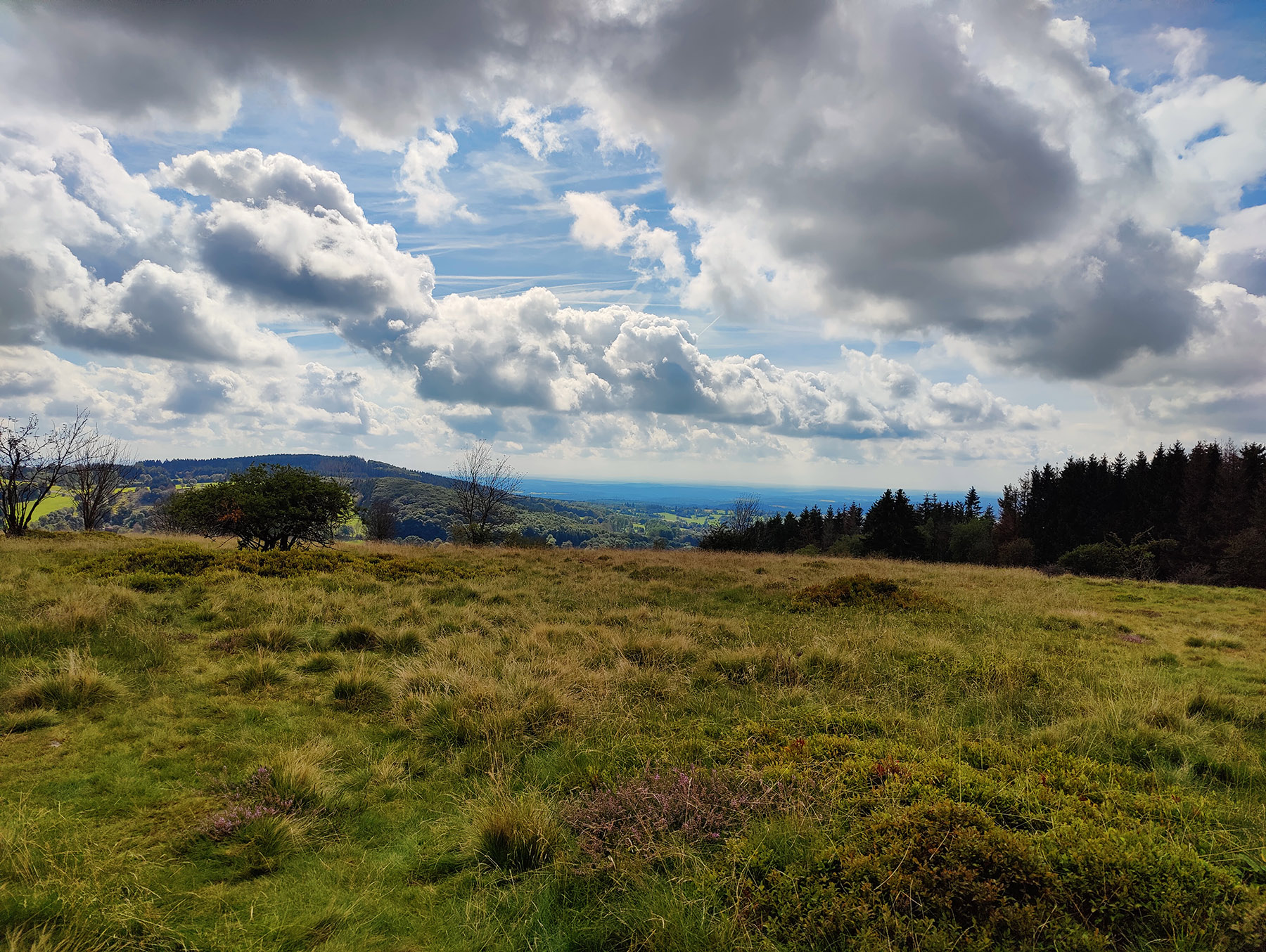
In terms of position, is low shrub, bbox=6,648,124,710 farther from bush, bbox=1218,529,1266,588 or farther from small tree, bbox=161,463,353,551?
bush, bbox=1218,529,1266,588

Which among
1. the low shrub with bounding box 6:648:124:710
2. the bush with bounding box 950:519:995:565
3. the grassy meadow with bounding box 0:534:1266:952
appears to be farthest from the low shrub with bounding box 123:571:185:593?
the bush with bounding box 950:519:995:565

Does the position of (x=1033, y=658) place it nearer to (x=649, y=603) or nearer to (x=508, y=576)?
(x=649, y=603)

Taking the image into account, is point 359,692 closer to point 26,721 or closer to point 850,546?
point 26,721

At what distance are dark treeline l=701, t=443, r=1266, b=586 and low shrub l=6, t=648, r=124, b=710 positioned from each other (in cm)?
4077

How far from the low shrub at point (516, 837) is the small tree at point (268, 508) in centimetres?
2021

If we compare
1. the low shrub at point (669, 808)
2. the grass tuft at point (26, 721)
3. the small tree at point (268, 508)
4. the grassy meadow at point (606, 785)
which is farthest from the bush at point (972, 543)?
the grass tuft at point (26, 721)

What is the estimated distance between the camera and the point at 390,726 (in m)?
6.35

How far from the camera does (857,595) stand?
48.2 feet

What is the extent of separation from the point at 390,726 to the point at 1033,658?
33.4 feet

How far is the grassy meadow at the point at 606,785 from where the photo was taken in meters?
3.12

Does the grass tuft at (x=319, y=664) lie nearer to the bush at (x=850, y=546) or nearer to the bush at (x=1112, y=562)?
the bush at (x=1112, y=562)


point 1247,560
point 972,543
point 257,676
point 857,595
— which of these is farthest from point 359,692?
point 972,543

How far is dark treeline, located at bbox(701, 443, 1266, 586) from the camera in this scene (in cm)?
3244

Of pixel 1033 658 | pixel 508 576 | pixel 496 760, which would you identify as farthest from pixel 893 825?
pixel 508 576
